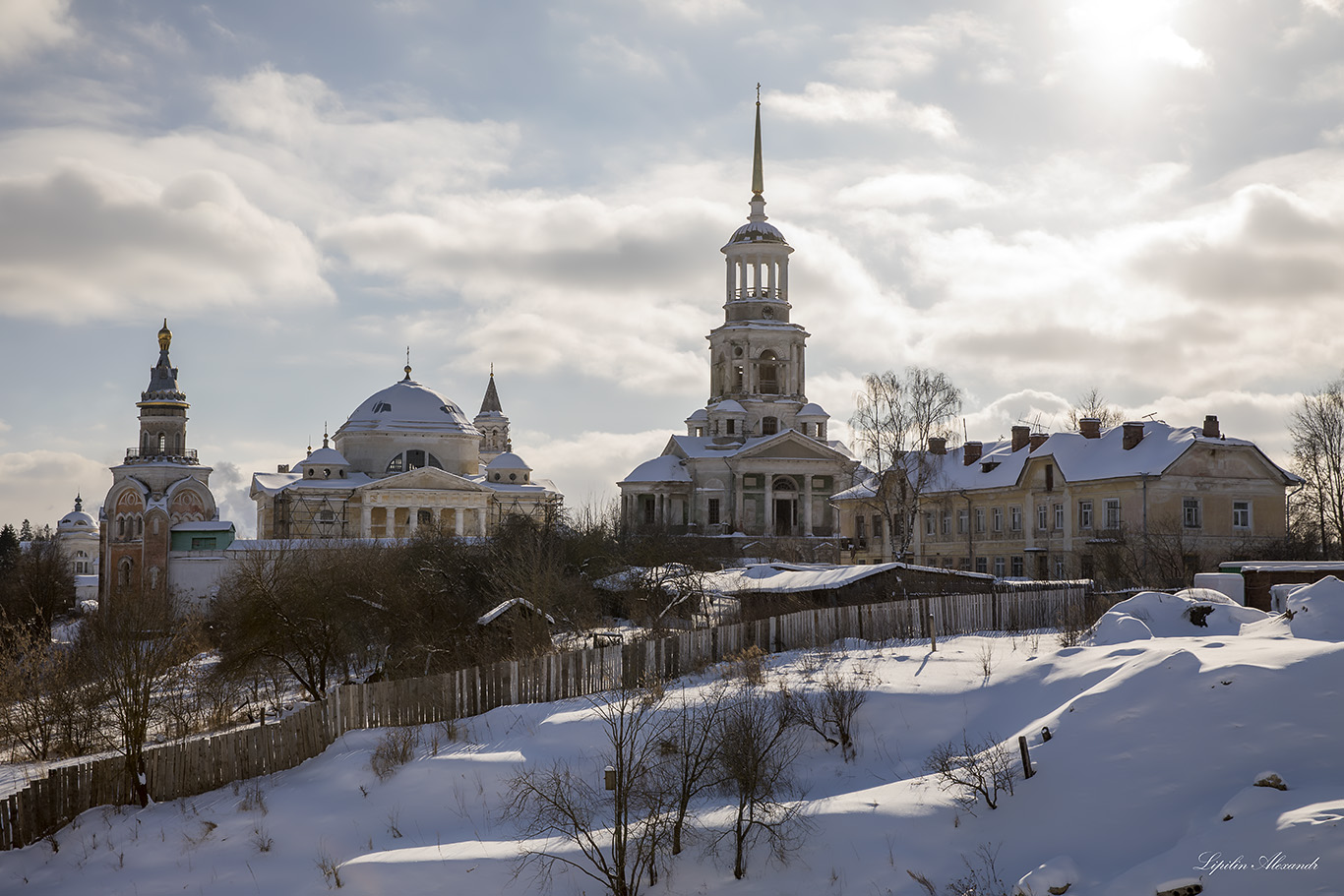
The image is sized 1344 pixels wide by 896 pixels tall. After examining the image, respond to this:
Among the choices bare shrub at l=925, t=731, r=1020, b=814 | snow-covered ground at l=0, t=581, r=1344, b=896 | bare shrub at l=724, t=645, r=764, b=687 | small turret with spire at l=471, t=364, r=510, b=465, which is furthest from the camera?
small turret with spire at l=471, t=364, r=510, b=465

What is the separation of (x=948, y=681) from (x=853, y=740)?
265 centimetres

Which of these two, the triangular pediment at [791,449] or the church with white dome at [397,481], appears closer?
the triangular pediment at [791,449]

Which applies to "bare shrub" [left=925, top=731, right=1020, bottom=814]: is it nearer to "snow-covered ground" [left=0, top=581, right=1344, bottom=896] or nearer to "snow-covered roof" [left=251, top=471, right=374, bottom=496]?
"snow-covered ground" [left=0, top=581, right=1344, bottom=896]

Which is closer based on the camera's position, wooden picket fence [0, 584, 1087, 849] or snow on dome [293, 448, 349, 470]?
wooden picket fence [0, 584, 1087, 849]

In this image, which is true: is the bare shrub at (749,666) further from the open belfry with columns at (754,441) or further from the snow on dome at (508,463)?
the snow on dome at (508,463)

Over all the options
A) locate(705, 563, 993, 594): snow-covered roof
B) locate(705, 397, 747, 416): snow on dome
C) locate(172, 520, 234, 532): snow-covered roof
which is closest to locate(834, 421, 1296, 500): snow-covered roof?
locate(705, 563, 993, 594): snow-covered roof

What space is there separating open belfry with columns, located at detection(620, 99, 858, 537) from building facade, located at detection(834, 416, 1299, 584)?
1736 cm

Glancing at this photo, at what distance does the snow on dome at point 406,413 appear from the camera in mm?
79938

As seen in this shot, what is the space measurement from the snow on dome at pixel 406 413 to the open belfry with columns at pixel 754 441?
16953mm

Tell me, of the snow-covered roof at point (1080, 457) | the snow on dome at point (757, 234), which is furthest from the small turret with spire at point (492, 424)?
the snow-covered roof at point (1080, 457)

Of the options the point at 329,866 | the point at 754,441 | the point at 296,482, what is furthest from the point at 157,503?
the point at 329,866

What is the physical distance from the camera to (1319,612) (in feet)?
61.3

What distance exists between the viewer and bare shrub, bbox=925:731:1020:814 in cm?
1535

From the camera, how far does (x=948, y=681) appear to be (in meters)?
20.9
